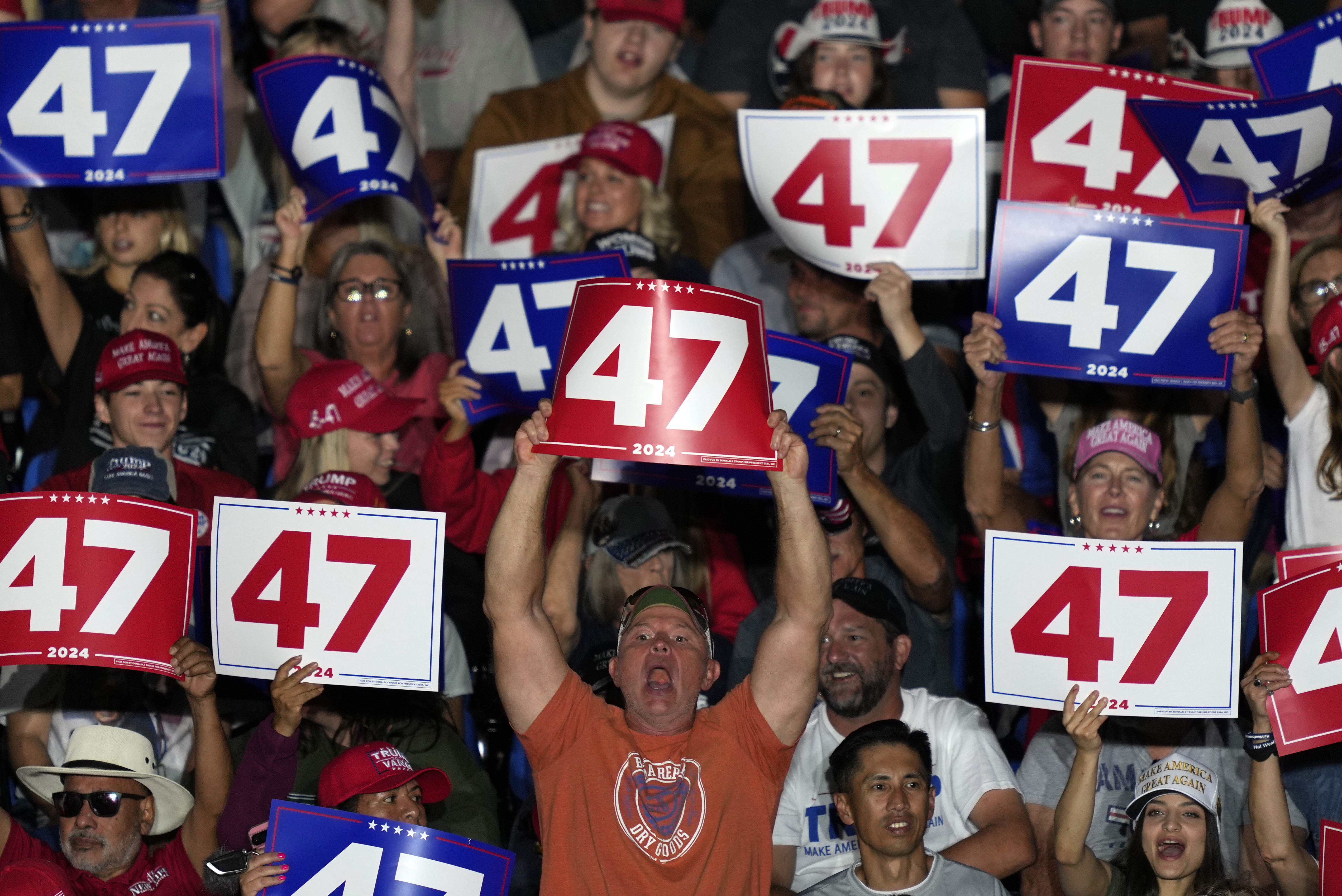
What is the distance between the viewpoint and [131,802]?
17.9ft

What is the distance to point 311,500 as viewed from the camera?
5.90 meters

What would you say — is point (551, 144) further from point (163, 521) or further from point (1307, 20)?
point (1307, 20)

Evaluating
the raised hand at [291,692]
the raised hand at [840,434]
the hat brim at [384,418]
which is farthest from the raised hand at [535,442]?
the hat brim at [384,418]

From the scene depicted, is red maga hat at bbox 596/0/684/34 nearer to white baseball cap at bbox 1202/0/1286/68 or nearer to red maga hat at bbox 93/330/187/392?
white baseball cap at bbox 1202/0/1286/68

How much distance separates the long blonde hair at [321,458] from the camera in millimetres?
6492

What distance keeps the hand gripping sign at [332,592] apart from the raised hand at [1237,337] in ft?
8.40

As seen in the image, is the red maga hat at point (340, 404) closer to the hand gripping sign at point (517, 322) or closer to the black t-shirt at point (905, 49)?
the hand gripping sign at point (517, 322)

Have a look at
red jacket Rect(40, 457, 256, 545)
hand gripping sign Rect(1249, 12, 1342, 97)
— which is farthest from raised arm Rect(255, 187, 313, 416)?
hand gripping sign Rect(1249, 12, 1342, 97)

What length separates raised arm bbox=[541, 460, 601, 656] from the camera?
589cm

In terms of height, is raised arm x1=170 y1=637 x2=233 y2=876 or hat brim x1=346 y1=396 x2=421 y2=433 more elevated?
hat brim x1=346 y1=396 x2=421 y2=433

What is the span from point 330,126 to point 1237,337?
3.34 m

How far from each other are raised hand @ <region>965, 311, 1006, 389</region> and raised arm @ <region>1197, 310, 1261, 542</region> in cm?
67

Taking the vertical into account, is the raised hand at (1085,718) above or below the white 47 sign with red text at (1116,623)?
below

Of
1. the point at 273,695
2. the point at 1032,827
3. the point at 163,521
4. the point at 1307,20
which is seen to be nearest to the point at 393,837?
the point at 273,695
